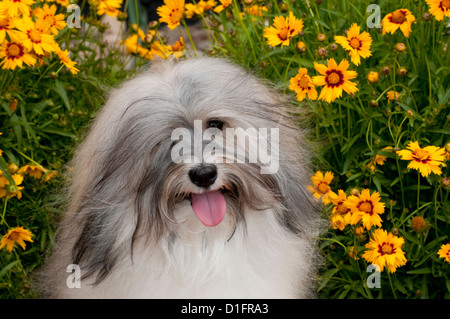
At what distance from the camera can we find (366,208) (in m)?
2.41

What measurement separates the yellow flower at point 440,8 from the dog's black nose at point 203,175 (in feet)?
3.14

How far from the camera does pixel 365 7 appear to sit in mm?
2904

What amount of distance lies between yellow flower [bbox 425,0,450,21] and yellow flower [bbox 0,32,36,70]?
4.61 feet

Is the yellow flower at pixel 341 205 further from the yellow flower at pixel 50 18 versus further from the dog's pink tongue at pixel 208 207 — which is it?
the yellow flower at pixel 50 18

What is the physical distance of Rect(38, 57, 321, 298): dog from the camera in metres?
2.09

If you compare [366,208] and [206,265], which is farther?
[366,208]

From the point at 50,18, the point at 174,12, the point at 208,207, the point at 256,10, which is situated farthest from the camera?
the point at 256,10

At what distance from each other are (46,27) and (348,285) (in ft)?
4.89

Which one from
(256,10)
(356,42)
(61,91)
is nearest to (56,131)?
(61,91)

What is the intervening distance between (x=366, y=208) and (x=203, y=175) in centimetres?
70

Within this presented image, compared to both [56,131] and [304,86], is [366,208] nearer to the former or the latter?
[304,86]

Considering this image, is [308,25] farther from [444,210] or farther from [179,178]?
[179,178]

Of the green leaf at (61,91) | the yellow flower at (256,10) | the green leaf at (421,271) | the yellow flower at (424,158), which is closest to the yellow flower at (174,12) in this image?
the yellow flower at (256,10)
